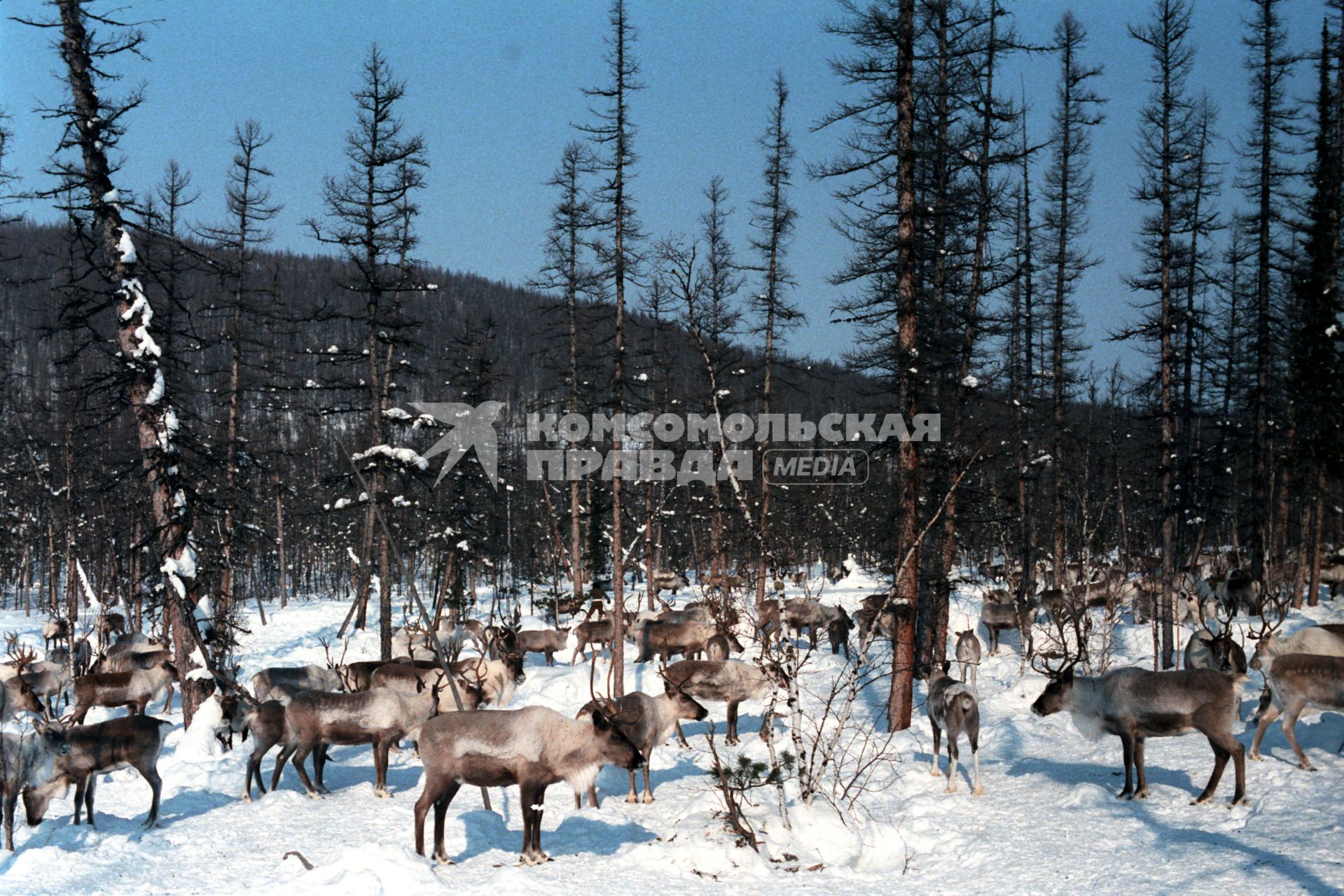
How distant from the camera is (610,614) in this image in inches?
1139

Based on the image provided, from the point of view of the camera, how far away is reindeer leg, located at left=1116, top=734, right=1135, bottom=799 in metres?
10.4

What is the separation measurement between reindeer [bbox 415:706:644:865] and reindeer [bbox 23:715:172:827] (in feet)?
12.0

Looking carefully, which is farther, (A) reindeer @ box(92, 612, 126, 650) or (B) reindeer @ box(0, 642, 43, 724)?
(A) reindeer @ box(92, 612, 126, 650)

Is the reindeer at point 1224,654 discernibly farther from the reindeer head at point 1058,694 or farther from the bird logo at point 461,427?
the bird logo at point 461,427

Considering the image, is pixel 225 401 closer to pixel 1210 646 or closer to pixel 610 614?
pixel 610 614

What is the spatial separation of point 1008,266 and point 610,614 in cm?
1665

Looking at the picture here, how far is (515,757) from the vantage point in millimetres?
9273

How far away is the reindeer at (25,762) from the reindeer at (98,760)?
0.10 meters

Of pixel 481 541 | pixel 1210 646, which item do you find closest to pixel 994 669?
pixel 1210 646

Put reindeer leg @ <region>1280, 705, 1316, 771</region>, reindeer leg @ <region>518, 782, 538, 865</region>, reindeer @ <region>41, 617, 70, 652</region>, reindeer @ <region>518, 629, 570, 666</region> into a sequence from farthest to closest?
reindeer @ <region>41, 617, 70, 652</region> < reindeer @ <region>518, 629, 570, 666</region> < reindeer leg @ <region>1280, 705, 1316, 771</region> < reindeer leg @ <region>518, 782, 538, 865</region>

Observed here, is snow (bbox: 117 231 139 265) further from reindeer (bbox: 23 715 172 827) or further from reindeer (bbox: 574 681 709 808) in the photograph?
reindeer (bbox: 574 681 709 808)

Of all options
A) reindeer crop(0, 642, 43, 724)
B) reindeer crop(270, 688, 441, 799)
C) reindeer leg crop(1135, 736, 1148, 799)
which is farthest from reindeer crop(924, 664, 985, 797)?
reindeer crop(0, 642, 43, 724)

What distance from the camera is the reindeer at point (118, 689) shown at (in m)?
17.3

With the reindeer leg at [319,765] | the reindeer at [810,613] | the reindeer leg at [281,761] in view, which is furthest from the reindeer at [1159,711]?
the reindeer at [810,613]
